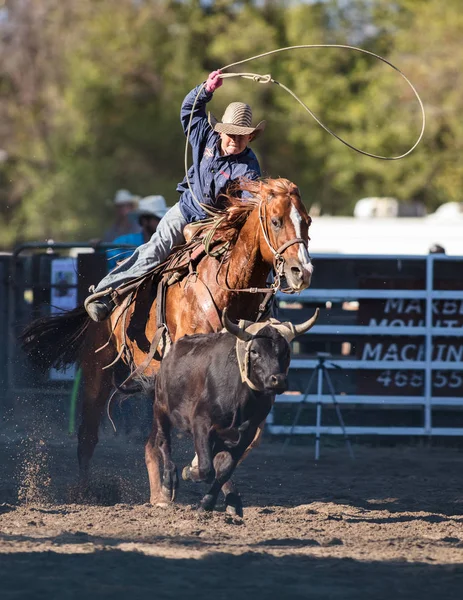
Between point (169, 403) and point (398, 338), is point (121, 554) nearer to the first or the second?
point (169, 403)

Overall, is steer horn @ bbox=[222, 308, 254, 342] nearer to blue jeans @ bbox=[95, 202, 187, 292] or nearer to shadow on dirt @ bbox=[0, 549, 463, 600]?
blue jeans @ bbox=[95, 202, 187, 292]

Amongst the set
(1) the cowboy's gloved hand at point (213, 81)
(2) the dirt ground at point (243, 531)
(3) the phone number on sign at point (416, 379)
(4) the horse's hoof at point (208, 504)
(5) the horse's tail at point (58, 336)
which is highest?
(1) the cowboy's gloved hand at point (213, 81)

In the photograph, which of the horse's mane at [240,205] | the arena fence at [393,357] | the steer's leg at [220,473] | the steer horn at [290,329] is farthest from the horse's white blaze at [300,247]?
the arena fence at [393,357]

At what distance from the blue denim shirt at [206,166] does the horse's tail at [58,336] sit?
1.29m

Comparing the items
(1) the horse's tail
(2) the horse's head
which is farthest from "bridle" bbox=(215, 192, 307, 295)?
(1) the horse's tail

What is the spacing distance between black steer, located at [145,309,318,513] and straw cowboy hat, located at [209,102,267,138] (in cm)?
116

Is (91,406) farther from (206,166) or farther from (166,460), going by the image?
(206,166)

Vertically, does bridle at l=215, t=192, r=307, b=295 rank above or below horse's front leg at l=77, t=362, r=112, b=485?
above

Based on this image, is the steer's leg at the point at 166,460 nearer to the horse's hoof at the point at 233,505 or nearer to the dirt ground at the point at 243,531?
the dirt ground at the point at 243,531

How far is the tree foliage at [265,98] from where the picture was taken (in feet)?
89.7

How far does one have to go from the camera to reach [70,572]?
496 centimetres

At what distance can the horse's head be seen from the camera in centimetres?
602

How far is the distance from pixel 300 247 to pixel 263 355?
66 cm

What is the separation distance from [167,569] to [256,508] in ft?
6.56
